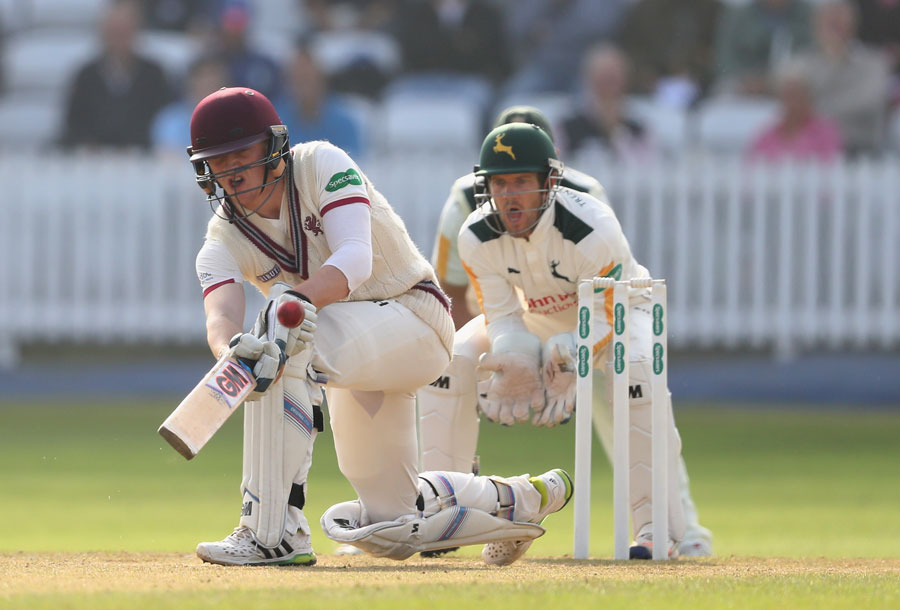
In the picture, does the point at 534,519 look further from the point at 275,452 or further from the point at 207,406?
the point at 207,406

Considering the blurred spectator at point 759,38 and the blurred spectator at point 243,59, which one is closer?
the blurred spectator at point 759,38

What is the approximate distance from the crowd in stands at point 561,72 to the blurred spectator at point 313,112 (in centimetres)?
1

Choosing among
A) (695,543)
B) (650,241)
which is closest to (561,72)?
(650,241)

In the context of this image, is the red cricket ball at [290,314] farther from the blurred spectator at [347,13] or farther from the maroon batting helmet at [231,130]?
the blurred spectator at [347,13]

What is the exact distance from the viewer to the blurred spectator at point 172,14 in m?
15.4

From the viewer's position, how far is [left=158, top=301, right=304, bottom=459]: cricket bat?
4141 millimetres

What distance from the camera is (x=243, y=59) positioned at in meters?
13.5

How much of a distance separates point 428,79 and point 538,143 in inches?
350

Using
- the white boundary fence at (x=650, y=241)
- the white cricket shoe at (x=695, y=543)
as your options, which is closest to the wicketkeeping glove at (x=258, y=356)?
the white cricket shoe at (x=695, y=543)

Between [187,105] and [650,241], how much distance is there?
436 centimetres

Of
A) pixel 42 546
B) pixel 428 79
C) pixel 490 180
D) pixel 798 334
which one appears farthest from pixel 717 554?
pixel 428 79

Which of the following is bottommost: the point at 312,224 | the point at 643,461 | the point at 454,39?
the point at 643,461

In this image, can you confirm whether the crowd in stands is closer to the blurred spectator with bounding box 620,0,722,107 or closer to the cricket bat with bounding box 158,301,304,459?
the blurred spectator with bounding box 620,0,722,107

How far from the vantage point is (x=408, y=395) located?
194 inches
